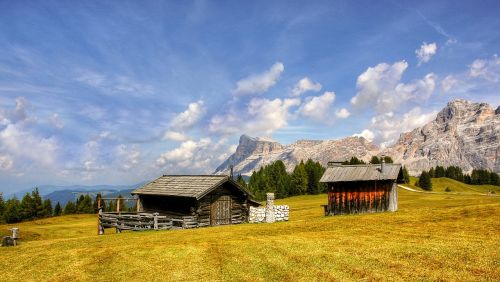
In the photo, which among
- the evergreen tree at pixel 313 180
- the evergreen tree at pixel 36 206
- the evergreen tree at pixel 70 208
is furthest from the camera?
the evergreen tree at pixel 313 180

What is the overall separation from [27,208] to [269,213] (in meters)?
81.9

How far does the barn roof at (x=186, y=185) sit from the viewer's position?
127ft

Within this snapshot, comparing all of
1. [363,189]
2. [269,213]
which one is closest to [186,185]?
[269,213]

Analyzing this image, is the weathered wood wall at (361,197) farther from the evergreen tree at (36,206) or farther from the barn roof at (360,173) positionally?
the evergreen tree at (36,206)

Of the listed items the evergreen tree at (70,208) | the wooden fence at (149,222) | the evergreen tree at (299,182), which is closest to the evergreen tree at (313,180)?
the evergreen tree at (299,182)

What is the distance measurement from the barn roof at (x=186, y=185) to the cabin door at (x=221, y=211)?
1811mm

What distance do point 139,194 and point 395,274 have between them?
35.6 m

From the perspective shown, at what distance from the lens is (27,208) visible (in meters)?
99.4

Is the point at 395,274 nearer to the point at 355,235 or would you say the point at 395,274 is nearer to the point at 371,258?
the point at 371,258

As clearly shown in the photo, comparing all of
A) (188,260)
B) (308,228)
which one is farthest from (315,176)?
(188,260)

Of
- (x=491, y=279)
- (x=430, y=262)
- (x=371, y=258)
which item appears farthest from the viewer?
(x=371, y=258)

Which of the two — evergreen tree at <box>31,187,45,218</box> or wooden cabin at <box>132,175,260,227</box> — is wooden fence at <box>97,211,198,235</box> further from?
evergreen tree at <box>31,187,45,218</box>

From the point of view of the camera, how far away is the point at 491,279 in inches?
528

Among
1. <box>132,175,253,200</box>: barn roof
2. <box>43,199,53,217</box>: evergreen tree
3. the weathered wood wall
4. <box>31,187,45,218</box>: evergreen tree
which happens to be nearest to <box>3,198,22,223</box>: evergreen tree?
<box>31,187,45,218</box>: evergreen tree
